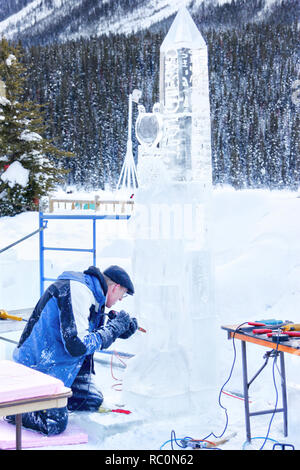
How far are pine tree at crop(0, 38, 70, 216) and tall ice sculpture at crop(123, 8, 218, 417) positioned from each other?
8.38 m

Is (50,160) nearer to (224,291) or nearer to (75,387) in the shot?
(224,291)

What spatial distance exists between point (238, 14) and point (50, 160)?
5.21 m

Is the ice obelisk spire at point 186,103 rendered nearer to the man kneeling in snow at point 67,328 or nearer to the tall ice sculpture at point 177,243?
the tall ice sculpture at point 177,243

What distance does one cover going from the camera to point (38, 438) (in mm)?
2670

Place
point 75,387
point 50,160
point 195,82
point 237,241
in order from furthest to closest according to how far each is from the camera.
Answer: point 50,160 → point 237,241 → point 195,82 → point 75,387

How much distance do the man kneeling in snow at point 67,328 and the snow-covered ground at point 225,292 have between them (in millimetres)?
316

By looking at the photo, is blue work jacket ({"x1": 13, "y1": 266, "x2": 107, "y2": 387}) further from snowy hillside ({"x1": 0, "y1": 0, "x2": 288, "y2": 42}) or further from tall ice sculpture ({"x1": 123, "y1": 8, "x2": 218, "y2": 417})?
snowy hillside ({"x1": 0, "y1": 0, "x2": 288, "y2": 42})

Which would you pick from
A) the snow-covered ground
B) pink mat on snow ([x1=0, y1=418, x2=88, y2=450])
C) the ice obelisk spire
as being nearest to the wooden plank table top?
the snow-covered ground

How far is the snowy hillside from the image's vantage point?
1087 cm

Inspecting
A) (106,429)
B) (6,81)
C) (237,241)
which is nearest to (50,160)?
(6,81)

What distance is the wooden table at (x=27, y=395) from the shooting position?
1.79 metres

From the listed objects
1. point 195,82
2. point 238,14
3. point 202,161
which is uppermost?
point 238,14

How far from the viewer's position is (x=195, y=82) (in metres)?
3.53

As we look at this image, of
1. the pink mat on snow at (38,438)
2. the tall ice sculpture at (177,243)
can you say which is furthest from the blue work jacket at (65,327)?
the tall ice sculpture at (177,243)
